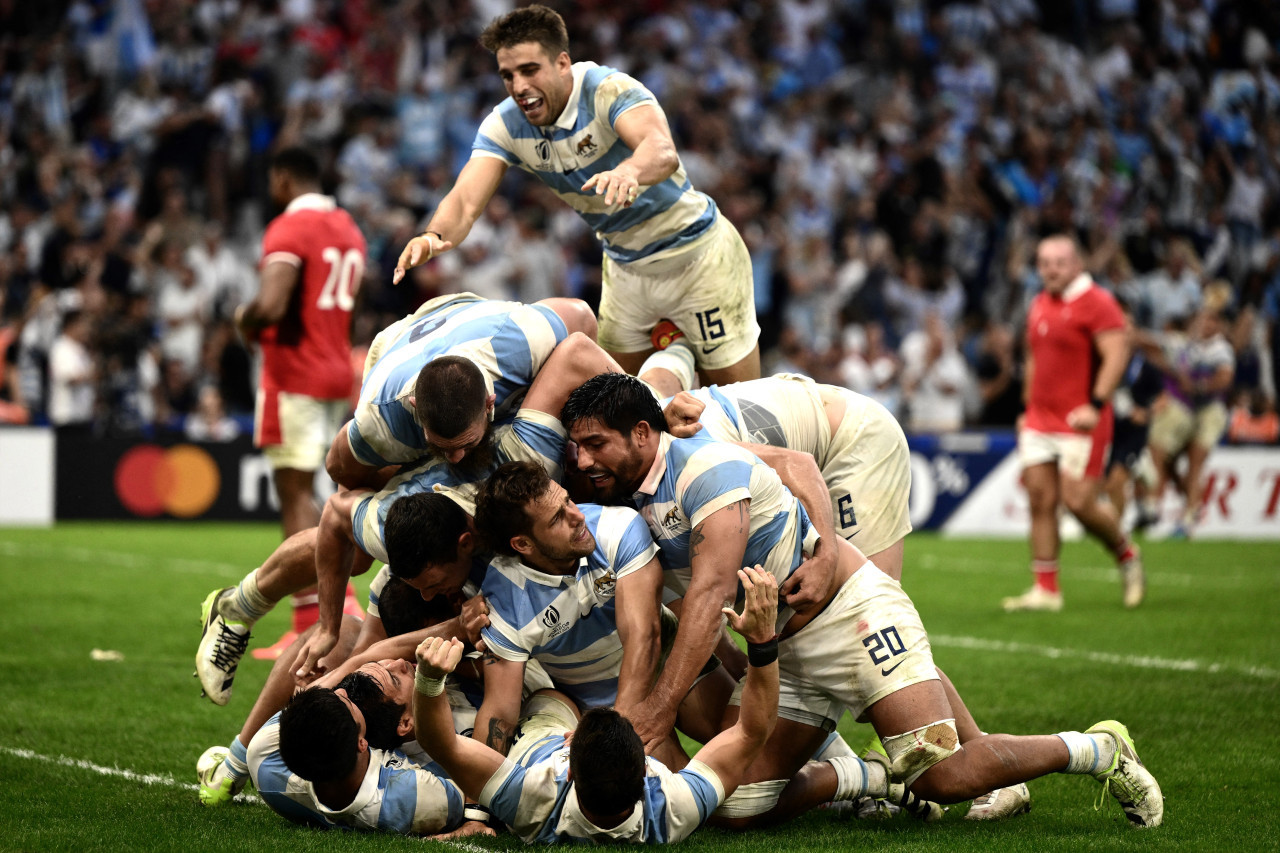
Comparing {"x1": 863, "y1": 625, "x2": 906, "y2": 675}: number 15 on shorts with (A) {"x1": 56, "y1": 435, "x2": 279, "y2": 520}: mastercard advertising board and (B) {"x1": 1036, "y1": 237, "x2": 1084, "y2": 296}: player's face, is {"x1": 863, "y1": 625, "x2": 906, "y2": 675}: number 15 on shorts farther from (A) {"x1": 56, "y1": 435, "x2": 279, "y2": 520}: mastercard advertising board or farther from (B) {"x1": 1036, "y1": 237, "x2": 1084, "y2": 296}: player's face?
(A) {"x1": 56, "y1": 435, "x2": 279, "y2": 520}: mastercard advertising board

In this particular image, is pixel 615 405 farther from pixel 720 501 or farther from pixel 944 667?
pixel 944 667

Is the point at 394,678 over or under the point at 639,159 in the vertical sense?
under

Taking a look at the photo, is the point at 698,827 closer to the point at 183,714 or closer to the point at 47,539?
the point at 183,714

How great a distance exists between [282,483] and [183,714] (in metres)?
2.27

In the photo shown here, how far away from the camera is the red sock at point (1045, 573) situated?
1045 centimetres

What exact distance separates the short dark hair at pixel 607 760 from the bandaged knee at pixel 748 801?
601 mm

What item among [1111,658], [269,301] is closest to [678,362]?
[269,301]

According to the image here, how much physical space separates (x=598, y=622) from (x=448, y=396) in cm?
95

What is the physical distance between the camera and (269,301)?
332 inches

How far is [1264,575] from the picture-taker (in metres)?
12.5

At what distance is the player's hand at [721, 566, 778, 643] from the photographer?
4438mm

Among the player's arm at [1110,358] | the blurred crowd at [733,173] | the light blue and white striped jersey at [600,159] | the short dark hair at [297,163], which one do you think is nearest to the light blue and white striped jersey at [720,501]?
the light blue and white striped jersey at [600,159]

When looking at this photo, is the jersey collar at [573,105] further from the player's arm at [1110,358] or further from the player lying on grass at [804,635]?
the player's arm at [1110,358]

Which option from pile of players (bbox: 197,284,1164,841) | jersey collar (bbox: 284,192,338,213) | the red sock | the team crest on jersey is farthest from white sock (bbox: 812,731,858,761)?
the red sock
